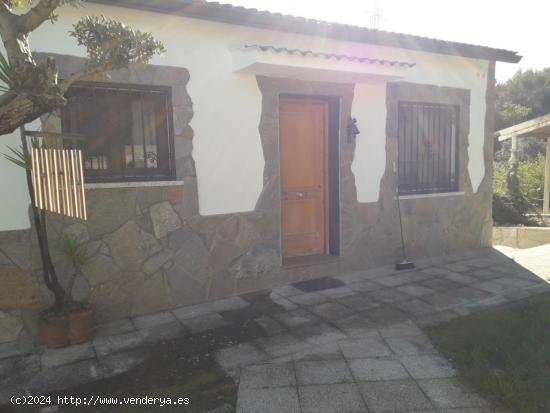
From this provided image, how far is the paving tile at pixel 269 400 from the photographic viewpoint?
2.99 metres

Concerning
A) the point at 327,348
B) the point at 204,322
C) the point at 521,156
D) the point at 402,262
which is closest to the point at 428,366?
the point at 327,348

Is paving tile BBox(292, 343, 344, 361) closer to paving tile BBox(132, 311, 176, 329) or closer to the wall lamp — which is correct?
paving tile BBox(132, 311, 176, 329)

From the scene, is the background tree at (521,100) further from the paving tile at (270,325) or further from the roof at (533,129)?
the paving tile at (270,325)

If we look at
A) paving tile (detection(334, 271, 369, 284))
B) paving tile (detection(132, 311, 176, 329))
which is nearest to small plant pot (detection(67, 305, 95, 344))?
paving tile (detection(132, 311, 176, 329))

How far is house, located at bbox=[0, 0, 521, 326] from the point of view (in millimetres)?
4543

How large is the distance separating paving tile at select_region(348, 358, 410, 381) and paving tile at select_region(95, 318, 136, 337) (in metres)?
2.37

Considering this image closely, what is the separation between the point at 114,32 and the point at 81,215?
156 cm

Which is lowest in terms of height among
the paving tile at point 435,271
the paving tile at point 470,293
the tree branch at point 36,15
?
the paving tile at point 470,293

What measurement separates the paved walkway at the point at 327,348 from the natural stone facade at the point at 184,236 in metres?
0.27

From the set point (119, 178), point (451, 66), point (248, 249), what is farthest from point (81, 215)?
point (451, 66)

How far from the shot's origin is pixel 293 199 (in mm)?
6242

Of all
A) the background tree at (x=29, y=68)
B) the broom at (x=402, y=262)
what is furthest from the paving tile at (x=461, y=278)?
the background tree at (x=29, y=68)

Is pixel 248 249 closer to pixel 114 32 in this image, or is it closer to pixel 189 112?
pixel 189 112

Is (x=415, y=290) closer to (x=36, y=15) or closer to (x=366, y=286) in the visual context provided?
(x=366, y=286)
